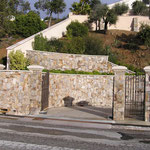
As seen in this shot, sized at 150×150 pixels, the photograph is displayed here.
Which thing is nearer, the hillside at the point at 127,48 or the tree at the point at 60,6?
the hillside at the point at 127,48

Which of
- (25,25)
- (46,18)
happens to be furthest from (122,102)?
(46,18)

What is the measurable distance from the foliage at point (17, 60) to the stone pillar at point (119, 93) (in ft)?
31.9

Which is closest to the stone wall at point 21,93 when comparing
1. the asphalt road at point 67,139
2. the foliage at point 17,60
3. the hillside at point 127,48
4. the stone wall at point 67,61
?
the asphalt road at point 67,139

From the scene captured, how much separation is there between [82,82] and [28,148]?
13126 mm

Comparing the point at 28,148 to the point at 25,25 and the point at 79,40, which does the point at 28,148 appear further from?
the point at 25,25

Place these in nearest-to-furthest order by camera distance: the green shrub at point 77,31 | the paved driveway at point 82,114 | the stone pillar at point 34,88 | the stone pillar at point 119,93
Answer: the stone pillar at point 119,93 → the paved driveway at point 82,114 → the stone pillar at point 34,88 → the green shrub at point 77,31

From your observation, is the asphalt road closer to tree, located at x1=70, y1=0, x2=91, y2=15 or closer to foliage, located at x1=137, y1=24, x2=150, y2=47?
foliage, located at x1=137, y1=24, x2=150, y2=47

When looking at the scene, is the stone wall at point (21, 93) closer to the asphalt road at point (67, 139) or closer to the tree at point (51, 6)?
the asphalt road at point (67, 139)

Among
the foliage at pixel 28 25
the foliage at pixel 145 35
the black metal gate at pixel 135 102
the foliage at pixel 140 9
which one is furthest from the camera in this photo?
the foliage at pixel 140 9

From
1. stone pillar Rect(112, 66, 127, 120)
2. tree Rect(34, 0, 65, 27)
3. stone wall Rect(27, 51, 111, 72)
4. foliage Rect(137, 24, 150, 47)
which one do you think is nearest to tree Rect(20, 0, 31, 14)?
tree Rect(34, 0, 65, 27)

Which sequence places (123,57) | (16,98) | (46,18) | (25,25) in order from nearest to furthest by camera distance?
(16,98), (123,57), (25,25), (46,18)

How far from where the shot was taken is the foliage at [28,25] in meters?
33.2

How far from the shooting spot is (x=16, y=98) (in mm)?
14289

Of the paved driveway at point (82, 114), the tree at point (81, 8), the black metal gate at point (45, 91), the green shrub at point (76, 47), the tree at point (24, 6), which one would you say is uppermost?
the tree at point (24, 6)
